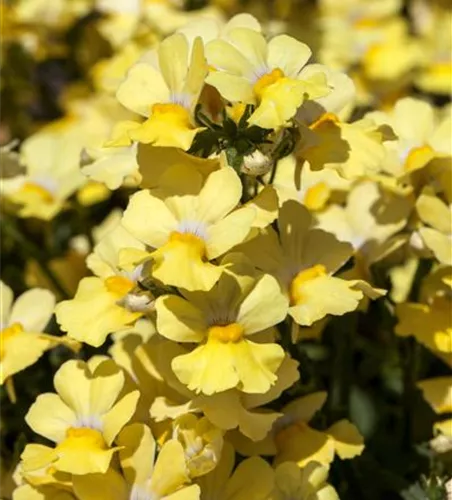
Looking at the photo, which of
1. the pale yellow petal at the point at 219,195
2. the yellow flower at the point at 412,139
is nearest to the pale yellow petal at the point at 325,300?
the pale yellow petal at the point at 219,195

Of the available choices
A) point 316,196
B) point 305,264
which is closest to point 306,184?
point 316,196

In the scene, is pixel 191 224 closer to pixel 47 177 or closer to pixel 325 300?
pixel 325 300

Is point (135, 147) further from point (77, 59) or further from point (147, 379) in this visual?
point (77, 59)

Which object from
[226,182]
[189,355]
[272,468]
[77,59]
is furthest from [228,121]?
[77,59]

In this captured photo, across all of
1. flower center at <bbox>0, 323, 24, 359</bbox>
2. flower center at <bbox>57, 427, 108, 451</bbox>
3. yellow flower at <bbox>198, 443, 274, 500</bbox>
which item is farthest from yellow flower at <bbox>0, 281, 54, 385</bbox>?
yellow flower at <bbox>198, 443, 274, 500</bbox>

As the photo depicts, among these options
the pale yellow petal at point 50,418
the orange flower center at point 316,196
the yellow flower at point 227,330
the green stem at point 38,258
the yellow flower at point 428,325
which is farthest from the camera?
the green stem at point 38,258

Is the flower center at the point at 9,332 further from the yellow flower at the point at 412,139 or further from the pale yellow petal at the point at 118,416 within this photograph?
the yellow flower at the point at 412,139
